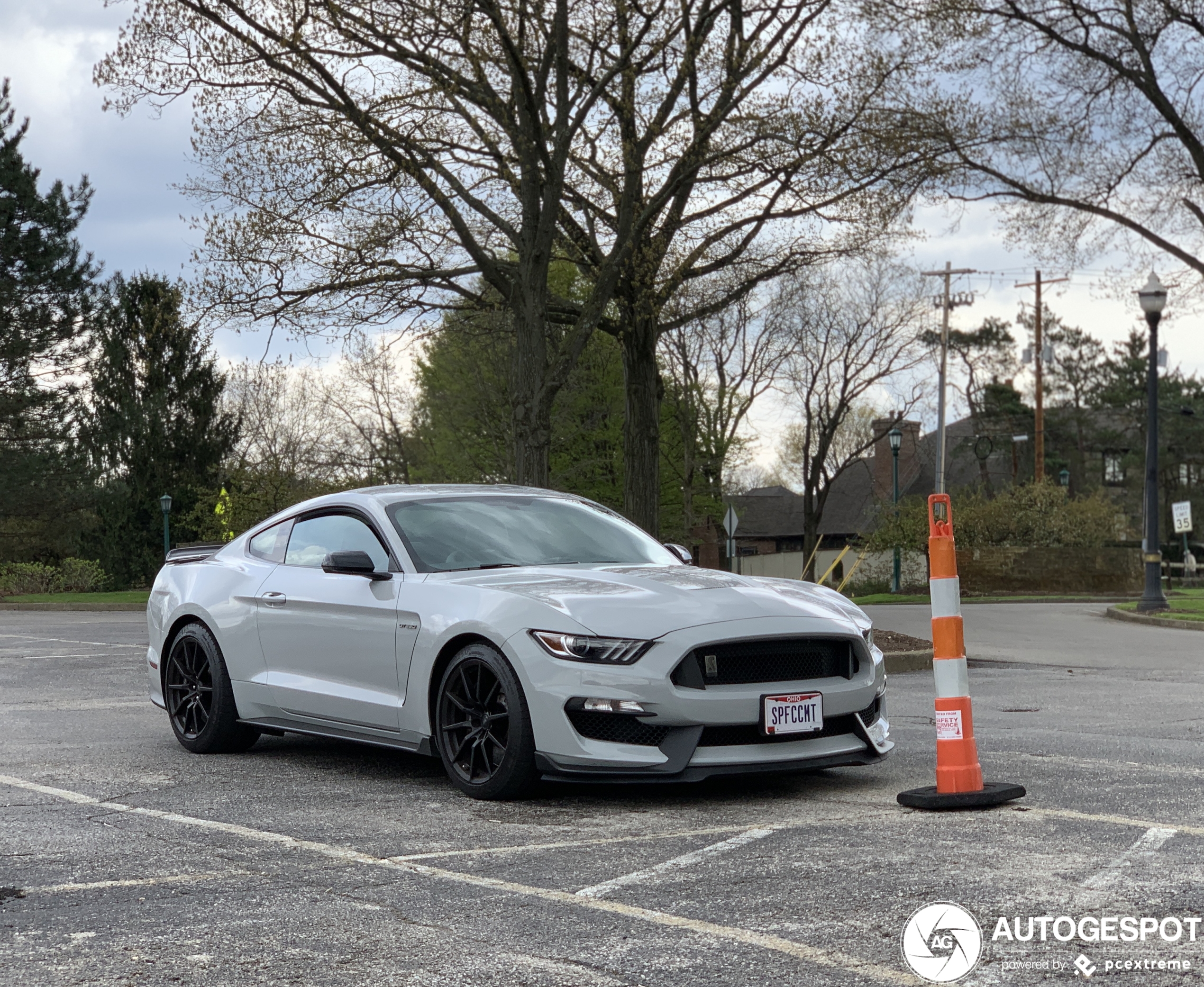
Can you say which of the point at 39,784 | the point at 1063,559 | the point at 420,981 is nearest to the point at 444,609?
the point at 39,784

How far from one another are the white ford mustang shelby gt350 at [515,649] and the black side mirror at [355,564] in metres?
0.01

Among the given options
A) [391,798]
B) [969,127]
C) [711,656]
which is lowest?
[391,798]

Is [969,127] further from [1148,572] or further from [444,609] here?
[444,609]

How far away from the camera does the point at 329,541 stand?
8016 mm

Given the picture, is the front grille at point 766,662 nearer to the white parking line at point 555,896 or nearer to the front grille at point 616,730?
the front grille at point 616,730

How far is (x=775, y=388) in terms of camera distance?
49406 millimetres

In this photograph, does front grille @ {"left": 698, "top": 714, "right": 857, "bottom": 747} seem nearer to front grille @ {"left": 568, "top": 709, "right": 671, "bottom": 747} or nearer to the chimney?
front grille @ {"left": 568, "top": 709, "right": 671, "bottom": 747}

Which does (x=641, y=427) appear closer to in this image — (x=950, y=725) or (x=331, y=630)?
(x=331, y=630)

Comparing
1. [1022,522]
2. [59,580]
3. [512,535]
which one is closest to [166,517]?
[59,580]

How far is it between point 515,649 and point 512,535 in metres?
1.43

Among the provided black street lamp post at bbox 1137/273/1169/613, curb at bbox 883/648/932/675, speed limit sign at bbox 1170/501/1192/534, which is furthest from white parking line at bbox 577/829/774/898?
speed limit sign at bbox 1170/501/1192/534

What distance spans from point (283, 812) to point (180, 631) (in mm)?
2701

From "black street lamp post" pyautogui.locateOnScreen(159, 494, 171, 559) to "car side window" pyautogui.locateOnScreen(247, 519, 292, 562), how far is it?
33.7 m

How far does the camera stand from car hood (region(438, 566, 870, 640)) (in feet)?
20.6
